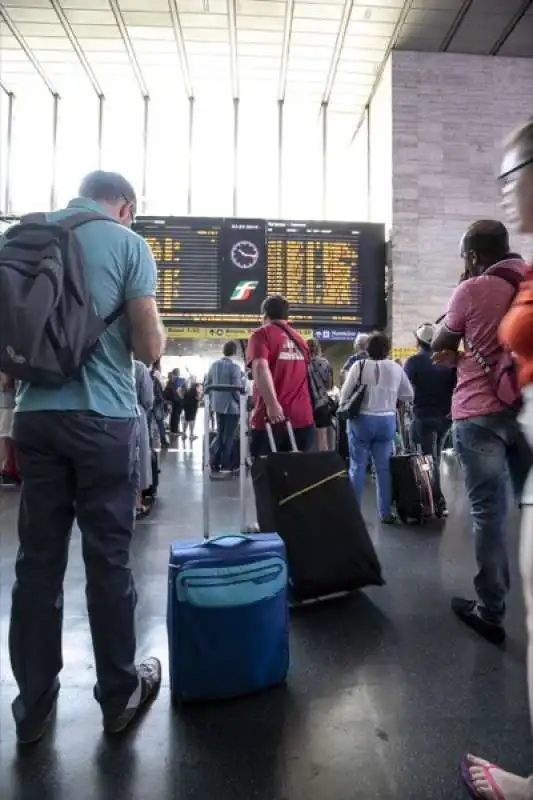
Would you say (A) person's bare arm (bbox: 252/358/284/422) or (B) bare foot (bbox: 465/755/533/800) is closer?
(B) bare foot (bbox: 465/755/533/800)

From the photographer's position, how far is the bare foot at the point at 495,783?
131 cm

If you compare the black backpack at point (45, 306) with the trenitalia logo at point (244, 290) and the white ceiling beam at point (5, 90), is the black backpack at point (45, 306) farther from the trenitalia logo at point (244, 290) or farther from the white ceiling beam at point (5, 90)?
the white ceiling beam at point (5, 90)

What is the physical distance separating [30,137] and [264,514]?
11403 millimetres

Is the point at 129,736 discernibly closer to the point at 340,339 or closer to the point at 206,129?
the point at 340,339

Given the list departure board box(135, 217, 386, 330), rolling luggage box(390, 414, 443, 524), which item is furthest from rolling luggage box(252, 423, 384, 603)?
departure board box(135, 217, 386, 330)

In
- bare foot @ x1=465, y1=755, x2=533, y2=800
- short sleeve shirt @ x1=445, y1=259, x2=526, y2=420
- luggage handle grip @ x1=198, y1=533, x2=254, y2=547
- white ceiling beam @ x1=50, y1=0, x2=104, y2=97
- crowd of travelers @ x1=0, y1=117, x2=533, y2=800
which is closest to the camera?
bare foot @ x1=465, y1=755, x2=533, y2=800

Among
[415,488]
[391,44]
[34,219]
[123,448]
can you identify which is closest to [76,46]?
[391,44]

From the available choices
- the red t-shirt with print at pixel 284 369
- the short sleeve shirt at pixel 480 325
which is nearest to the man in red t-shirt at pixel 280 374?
the red t-shirt with print at pixel 284 369

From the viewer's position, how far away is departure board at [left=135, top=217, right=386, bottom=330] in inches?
330

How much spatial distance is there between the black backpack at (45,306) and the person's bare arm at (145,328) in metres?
0.10

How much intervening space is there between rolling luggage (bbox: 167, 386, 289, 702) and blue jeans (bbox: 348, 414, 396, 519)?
8.69 feet

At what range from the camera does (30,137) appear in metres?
11.3

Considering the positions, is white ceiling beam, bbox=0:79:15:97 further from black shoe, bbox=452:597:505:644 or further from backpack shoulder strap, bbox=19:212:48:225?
black shoe, bbox=452:597:505:644

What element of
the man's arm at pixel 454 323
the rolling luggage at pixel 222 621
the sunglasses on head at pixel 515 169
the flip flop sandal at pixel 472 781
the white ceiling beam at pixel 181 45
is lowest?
the flip flop sandal at pixel 472 781
